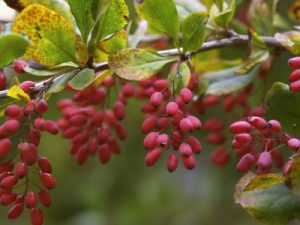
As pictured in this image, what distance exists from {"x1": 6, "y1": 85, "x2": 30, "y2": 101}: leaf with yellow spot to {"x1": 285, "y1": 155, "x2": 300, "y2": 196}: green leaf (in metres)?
0.42

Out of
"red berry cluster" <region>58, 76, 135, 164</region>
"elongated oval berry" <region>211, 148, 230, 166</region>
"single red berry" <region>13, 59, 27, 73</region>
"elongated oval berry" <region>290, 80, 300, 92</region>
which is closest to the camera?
"elongated oval berry" <region>290, 80, 300, 92</region>

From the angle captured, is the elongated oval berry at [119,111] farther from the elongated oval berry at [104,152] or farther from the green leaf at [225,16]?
the green leaf at [225,16]

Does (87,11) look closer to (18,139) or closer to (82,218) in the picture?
(18,139)

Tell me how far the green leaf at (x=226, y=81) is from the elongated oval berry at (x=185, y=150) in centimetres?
30

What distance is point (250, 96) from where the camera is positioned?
1.58m

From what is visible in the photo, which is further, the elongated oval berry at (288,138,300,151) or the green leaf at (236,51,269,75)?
the green leaf at (236,51,269,75)

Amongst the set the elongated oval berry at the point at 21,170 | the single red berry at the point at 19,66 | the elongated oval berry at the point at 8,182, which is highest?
the single red berry at the point at 19,66

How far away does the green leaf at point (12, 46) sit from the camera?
0.93 meters

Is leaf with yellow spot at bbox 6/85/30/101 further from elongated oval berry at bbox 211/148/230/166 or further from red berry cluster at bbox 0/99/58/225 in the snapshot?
elongated oval berry at bbox 211/148/230/166

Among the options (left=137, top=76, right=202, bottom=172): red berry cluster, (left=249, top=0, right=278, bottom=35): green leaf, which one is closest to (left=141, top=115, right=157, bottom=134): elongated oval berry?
(left=137, top=76, right=202, bottom=172): red berry cluster

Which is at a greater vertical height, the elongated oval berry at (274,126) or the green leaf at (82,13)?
the green leaf at (82,13)

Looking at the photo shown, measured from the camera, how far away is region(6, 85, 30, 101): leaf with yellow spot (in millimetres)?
968

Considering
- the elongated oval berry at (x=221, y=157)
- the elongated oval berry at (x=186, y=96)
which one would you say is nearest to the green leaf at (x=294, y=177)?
the elongated oval berry at (x=186, y=96)

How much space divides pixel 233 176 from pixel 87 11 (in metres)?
1.33
